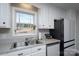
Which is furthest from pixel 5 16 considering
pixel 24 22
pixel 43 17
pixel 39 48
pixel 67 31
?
pixel 67 31

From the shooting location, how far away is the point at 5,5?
153 centimetres

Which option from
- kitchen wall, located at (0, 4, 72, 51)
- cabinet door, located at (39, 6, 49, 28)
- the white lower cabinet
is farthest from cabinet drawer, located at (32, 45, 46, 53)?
cabinet door, located at (39, 6, 49, 28)

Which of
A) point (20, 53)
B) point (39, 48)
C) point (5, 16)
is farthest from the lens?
point (39, 48)

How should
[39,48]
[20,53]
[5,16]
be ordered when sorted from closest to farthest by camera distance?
[20,53] → [5,16] → [39,48]

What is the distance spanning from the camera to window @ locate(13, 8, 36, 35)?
160 cm

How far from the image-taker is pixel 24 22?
1652 mm

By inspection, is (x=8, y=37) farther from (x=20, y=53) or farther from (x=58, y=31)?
(x=58, y=31)

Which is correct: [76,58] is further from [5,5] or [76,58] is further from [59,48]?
[5,5]

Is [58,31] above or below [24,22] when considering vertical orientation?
below

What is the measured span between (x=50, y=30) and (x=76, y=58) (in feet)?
2.30

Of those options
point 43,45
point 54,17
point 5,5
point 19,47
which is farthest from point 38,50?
point 5,5

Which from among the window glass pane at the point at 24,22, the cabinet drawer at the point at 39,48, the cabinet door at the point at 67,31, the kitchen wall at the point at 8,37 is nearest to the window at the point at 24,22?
the window glass pane at the point at 24,22

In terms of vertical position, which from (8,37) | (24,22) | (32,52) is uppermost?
(24,22)

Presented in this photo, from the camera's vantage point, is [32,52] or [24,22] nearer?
[32,52]
